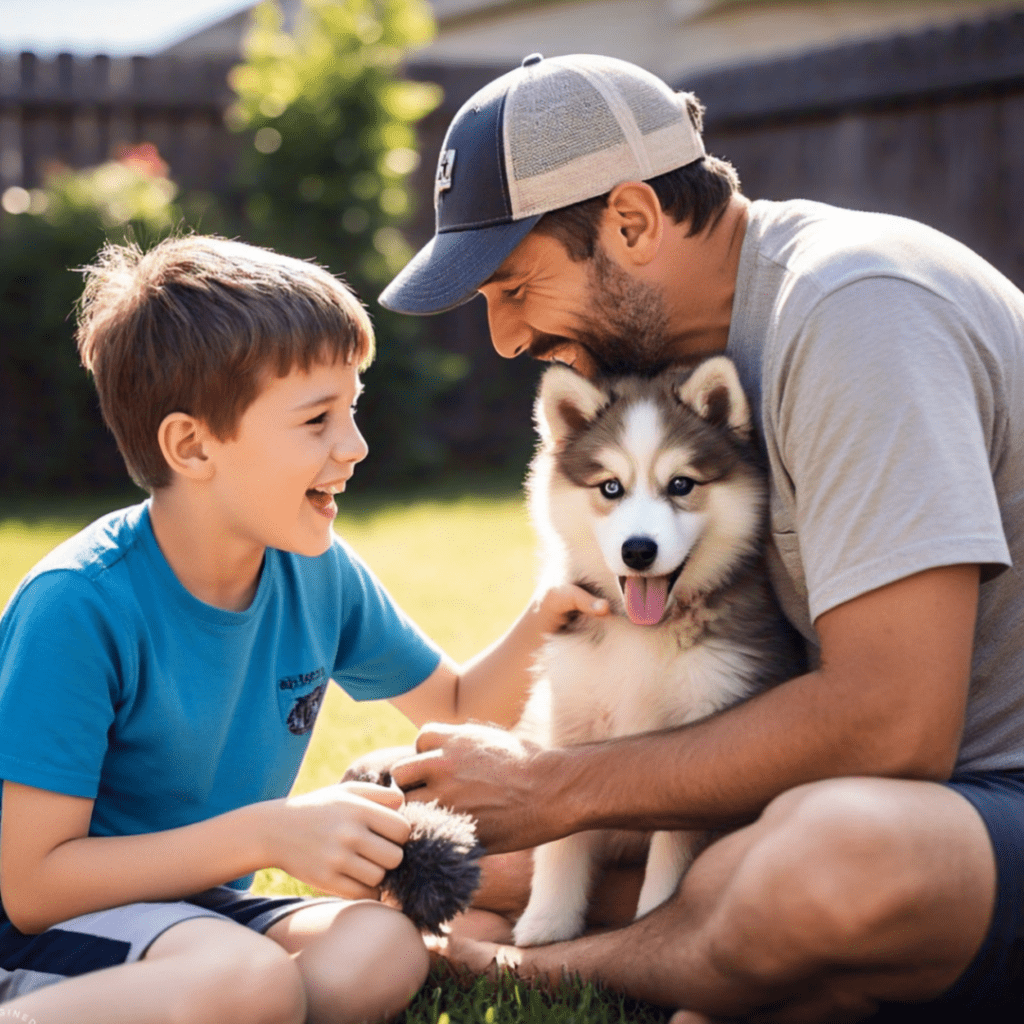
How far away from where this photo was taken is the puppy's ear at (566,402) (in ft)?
8.62

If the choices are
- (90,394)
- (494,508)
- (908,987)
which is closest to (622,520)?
(908,987)

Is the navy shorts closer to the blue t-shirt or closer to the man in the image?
the man

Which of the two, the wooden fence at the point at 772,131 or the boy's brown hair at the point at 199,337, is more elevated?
the wooden fence at the point at 772,131

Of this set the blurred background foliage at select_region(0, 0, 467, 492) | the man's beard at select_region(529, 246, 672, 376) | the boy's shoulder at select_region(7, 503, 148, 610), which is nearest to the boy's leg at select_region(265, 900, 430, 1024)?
the boy's shoulder at select_region(7, 503, 148, 610)

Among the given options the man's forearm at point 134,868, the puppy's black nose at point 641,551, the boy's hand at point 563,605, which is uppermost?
the puppy's black nose at point 641,551

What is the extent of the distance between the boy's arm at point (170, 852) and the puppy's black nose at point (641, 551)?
0.68 m

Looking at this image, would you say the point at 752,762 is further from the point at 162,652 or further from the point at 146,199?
the point at 146,199

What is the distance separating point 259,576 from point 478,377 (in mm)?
6635

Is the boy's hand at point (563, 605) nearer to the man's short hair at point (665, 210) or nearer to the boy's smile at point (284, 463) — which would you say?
the boy's smile at point (284, 463)

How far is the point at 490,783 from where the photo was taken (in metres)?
2.15

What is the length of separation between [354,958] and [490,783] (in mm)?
370

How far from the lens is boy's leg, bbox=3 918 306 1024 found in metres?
1.73

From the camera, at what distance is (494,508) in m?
7.20

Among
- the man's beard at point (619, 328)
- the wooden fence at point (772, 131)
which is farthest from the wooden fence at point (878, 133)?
the man's beard at point (619, 328)
